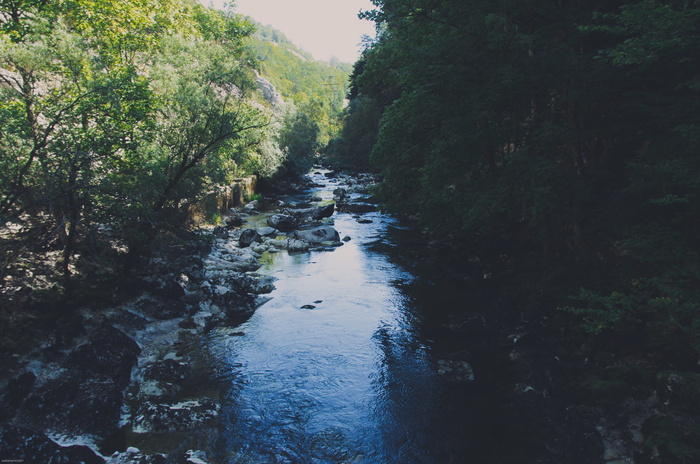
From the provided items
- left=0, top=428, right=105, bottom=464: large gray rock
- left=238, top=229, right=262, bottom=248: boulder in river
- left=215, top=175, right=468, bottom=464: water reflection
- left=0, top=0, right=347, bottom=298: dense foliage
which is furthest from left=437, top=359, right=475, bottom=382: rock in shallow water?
left=238, top=229, right=262, bottom=248: boulder in river

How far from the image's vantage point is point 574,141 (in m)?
9.61

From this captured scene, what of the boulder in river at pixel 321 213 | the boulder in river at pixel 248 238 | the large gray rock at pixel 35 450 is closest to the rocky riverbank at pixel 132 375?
the large gray rock at pixel 35 450

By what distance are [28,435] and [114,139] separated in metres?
7.38

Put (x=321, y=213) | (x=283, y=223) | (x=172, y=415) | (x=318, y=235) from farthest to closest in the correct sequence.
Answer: (x=321, y=213) < (x=283, y=223) < (x=318, y=235) < (x=172, y=415)

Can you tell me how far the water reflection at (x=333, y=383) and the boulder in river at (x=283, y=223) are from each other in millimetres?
11307

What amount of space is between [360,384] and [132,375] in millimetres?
5921

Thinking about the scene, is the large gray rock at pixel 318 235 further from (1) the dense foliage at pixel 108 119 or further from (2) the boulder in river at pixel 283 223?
(1) the dense foliage at pixel 108 119

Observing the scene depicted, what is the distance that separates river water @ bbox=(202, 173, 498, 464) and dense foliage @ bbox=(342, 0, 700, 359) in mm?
3718

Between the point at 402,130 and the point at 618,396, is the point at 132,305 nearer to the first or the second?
the point at 402,130

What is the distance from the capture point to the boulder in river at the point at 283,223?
27.2m

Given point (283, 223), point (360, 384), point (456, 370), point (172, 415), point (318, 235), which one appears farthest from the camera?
point (283, 223)

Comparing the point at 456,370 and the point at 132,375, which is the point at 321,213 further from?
the point at 456,370

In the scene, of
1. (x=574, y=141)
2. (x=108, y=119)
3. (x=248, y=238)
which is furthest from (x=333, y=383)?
(x=248, y=238)

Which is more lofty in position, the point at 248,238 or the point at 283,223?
the point at 283,223
